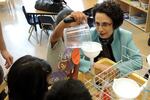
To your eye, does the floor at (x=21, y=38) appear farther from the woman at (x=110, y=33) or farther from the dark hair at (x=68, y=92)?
the dark hair at (x=68, y=92)

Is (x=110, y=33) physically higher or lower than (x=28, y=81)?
lower

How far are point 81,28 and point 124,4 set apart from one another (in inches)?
180

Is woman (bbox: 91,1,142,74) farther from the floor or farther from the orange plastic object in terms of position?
the floor

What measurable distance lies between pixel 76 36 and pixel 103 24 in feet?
2.53

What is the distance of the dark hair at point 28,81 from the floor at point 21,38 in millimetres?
2698

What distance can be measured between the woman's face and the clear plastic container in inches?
26.5

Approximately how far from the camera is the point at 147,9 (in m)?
4.45

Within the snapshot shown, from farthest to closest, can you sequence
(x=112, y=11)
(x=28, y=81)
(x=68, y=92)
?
(x=112, y=11), (x=28, y=81), (x=68, y=92)

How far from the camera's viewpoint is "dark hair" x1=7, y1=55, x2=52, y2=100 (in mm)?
879

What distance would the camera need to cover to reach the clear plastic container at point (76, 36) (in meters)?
1.04

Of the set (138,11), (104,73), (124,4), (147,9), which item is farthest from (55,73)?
(124,4)

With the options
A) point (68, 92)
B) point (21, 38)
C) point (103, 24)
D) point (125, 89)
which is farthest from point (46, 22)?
point (68, 92)

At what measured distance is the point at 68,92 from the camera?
2.20ft

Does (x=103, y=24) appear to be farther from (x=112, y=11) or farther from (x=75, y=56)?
(x=75, y=56)
